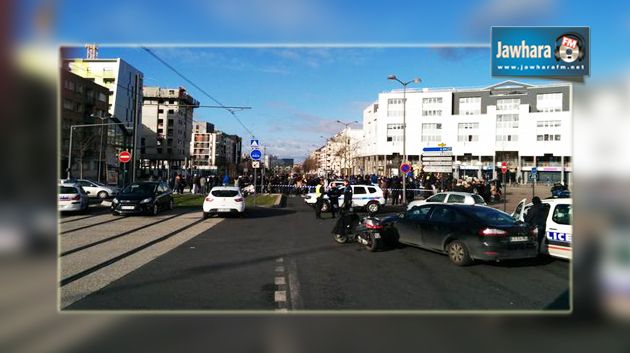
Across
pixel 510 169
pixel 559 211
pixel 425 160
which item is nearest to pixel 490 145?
pixel 510 169

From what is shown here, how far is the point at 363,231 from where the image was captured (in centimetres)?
1149

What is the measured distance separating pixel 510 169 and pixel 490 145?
6693 millimetres

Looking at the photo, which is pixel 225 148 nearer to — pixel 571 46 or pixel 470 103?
pixel 470 103

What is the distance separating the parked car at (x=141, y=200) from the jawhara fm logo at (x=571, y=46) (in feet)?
59.0

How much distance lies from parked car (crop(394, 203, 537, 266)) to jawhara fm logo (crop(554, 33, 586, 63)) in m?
5.00

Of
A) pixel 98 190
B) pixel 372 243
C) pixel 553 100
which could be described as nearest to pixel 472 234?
pixel 372 243

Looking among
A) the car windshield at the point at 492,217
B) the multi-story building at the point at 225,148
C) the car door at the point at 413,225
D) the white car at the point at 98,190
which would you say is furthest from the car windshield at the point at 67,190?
the multi-story building at the point at 225,148

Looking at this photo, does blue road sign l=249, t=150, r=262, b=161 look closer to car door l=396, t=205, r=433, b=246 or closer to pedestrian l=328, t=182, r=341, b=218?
pedestrian l=328, t=182, r=341, b=218

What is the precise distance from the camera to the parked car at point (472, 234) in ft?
29.4

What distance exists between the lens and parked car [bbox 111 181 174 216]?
19.4 m

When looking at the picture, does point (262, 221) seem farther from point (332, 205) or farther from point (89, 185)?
point (89, 185)

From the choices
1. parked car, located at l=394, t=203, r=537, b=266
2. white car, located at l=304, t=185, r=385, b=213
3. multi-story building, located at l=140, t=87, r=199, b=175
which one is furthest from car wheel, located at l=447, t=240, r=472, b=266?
multi-story building, located at l=140, t=87, r=199, b=175

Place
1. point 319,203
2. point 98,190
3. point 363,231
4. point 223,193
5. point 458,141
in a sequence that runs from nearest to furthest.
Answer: point 363,231 → point 223,193 → point 319,203 → point 98,190 → point 458,141

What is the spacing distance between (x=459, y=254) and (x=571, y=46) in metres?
5.64
